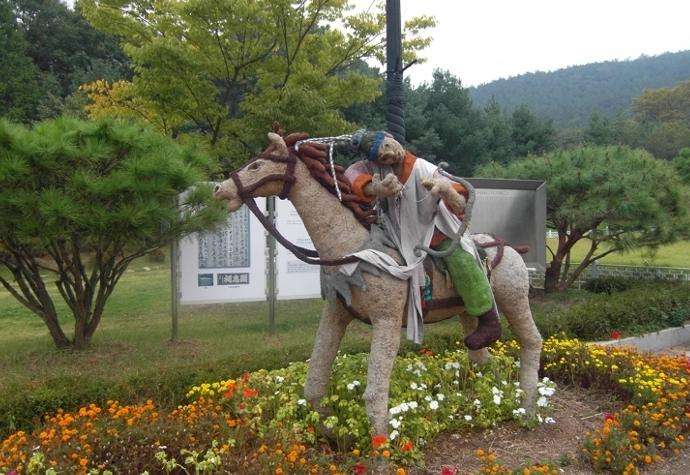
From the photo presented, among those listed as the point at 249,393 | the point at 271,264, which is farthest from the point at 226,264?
the point at 249,393

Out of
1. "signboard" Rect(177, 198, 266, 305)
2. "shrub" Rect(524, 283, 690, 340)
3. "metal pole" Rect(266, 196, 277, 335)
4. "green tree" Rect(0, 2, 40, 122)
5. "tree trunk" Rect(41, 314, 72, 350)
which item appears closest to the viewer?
"tree trunk" Rect(41, 314, 72, 350)

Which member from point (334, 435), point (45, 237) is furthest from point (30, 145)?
point (334, 435)

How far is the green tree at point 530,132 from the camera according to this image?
25.1m

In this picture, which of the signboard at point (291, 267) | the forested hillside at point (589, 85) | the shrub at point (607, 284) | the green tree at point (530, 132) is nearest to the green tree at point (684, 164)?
the green tree at point (530, 132)

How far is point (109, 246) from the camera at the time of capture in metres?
7.45

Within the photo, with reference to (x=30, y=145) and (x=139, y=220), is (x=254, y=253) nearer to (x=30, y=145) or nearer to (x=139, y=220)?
(x=139, y=220)

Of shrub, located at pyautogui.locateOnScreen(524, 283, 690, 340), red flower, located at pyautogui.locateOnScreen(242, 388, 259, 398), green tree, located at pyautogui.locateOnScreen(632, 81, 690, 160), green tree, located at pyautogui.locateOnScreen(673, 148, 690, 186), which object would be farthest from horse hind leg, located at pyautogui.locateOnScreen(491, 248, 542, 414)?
green tree, located at pyautogui.locateOnScreen(632, 81, 690, 160)

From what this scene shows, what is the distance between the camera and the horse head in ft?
11.9

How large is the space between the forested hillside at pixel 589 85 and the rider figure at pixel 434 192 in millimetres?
70983

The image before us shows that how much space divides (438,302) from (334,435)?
1.20m

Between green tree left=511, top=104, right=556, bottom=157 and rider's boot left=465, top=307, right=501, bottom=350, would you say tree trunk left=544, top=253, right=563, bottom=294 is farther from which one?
green tree left=511, top=104, right=556, bottom=157

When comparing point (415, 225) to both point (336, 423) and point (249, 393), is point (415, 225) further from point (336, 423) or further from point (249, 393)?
point (249, 393)

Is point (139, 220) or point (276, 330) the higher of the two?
point (139, 220)

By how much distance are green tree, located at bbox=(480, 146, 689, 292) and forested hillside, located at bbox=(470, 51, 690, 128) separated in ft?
204
